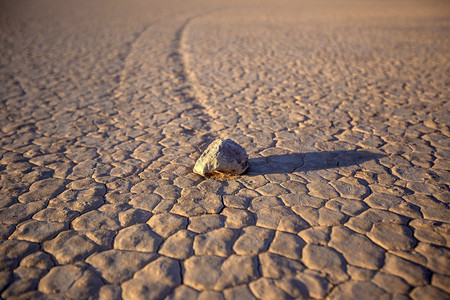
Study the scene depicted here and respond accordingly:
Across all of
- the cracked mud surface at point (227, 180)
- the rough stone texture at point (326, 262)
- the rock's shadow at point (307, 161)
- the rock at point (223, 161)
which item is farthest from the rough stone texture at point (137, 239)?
the rock's shadow at point (307, 161)

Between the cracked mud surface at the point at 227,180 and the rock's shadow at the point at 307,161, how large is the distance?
19mm

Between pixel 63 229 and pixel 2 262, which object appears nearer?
pixel 2 262

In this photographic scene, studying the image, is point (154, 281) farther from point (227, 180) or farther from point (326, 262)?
Result: point (227, 180)

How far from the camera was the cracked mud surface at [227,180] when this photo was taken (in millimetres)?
1791

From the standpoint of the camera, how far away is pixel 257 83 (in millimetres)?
5305

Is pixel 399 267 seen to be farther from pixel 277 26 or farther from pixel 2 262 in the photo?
pixel 277 26

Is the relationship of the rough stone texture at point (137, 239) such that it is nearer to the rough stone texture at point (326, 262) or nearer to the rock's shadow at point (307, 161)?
the rough stone texture at point (326, 262)

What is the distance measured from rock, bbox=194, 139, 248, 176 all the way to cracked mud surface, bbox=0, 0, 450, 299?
0.33 feet

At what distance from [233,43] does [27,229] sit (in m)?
7.22

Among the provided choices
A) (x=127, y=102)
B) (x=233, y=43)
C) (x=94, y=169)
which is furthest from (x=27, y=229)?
(x=233, y=43)

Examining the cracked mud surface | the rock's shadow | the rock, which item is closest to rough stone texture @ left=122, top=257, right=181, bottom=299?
the cracked mud surface

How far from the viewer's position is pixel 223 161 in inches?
104

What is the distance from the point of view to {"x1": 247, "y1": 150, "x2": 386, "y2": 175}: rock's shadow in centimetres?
285

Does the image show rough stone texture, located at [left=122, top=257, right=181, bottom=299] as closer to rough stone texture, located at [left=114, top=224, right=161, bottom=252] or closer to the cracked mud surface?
the cracked mud surface
